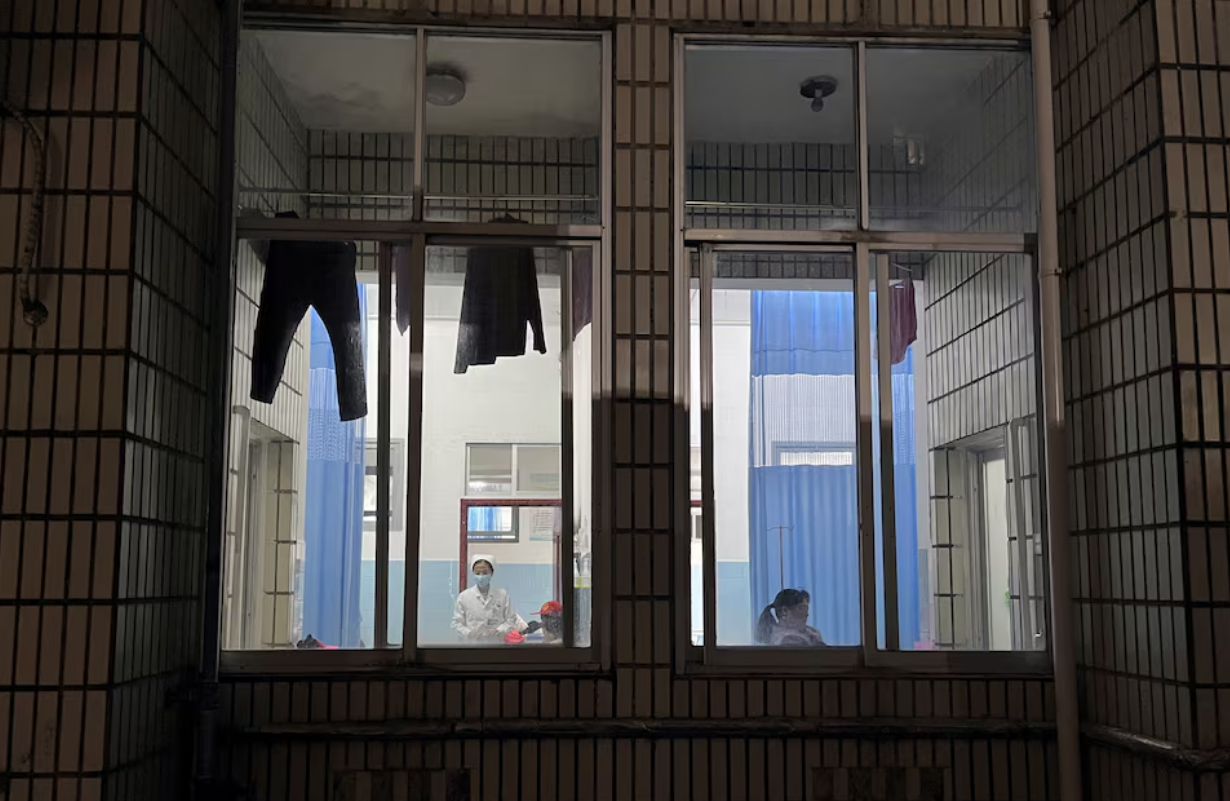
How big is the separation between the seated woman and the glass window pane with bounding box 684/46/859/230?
1282 millimetres

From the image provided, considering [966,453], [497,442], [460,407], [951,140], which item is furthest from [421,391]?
[951,140]

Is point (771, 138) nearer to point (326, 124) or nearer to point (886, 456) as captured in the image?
point (886, 456)

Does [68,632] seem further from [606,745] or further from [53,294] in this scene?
[606,745]

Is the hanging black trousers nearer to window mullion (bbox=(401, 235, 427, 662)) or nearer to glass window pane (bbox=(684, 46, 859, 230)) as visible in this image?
window mullion (bbox=(401, 235, 427, 662))

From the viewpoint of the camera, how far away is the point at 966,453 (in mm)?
4098

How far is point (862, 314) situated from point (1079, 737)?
1535 millimetres

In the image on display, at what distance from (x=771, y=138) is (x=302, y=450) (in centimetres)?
193

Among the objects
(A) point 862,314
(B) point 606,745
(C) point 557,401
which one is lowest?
(B) point 606,745

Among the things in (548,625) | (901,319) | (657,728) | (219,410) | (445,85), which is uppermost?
(445,85)

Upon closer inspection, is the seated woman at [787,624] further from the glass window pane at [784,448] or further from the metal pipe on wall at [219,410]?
the metal pipe on wall at [219,410]

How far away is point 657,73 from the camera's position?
4148mm

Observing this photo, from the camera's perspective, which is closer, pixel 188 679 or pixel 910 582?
pixel 188 679

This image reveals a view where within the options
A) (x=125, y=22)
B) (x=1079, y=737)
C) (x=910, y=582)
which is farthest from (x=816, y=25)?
(x=1079, y=737)

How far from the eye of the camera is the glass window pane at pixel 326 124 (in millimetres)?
4105
